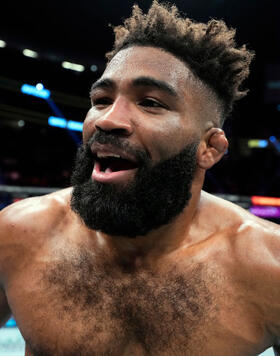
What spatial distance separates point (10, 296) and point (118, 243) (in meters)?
0.37

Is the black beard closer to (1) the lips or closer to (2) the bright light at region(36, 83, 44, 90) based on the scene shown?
(1) the lips

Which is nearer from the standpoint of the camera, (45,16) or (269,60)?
(45,16)

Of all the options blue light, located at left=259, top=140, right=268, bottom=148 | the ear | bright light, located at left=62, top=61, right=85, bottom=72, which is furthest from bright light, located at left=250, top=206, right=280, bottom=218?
the ear

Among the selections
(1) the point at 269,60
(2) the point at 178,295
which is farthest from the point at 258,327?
(1) the point at 269,60

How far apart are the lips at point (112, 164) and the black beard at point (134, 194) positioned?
1 cm

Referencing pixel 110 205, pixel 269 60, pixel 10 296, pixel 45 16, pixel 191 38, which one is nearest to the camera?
pixel 110 205

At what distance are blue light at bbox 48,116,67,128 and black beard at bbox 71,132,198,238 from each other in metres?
7.26

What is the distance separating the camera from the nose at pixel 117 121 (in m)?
1.08

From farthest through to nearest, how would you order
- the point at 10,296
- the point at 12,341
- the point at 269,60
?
the point at 269,60 → the point at 12,341 → the point at 10,296

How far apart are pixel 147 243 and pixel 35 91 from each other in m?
7.19

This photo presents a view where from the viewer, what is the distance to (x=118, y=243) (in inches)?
49.9

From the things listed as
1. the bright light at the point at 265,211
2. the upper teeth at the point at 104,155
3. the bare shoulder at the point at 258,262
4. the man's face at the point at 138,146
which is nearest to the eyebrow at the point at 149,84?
the man's face at the point at 138,146

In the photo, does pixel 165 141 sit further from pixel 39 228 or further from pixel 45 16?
pixel 45 16

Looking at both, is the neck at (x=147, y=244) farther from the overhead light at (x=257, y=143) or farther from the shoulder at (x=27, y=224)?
the overhead light at (x=257, y=143)
